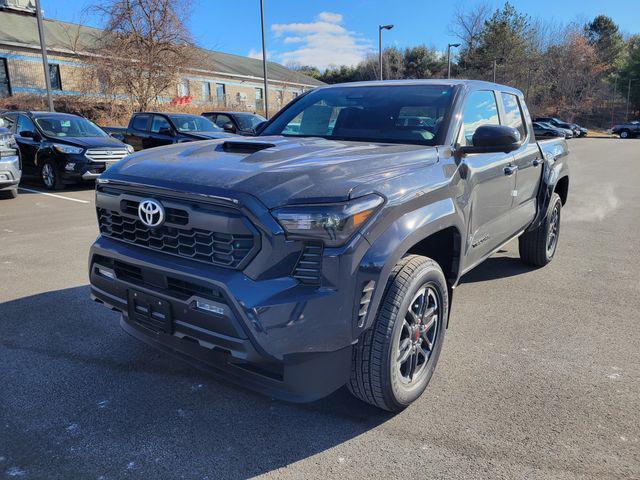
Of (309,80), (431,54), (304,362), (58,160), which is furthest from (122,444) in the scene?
(431,54)

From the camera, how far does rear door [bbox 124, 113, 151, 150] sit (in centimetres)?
1361

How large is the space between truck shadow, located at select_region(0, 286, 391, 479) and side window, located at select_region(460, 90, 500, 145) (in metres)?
1.97

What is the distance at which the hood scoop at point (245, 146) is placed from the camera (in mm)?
3027

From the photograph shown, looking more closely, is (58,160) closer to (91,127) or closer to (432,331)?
(91,127)

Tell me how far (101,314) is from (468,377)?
2.86 metres

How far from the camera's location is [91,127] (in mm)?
11945

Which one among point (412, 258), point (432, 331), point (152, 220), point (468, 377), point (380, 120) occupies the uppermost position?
point (380, 120)

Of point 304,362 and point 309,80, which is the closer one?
point 304,362

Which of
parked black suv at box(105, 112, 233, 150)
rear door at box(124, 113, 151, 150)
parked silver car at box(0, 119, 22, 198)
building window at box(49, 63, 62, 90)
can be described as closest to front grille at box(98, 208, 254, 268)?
parked silver car at box(0, 119, 22, 198)

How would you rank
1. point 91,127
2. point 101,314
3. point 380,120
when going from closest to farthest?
point 380,120, point 101,314, point 91,127

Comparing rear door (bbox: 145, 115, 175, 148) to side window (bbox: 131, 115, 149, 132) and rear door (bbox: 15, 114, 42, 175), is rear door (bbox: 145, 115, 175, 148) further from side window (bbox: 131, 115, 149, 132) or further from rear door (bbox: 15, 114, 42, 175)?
rear door (bbox: 15, 114, 42, 175)

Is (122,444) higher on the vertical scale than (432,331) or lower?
lower

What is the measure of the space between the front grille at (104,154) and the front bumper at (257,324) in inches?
348

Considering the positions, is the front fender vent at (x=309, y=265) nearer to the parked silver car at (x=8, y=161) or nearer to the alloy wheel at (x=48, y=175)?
the parked silver car at (x=8, y=161)
